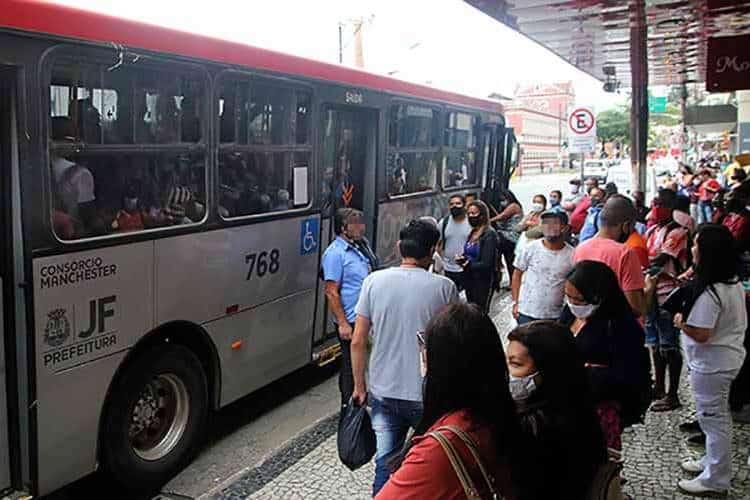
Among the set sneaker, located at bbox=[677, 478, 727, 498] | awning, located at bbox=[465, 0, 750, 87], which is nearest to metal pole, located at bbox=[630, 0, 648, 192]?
awning, located at bbox=[465, 0, 750, 87]

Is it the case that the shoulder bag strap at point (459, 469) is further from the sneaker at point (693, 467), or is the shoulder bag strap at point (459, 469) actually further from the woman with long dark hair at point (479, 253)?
the woman with long dark hair at point (479, 253)

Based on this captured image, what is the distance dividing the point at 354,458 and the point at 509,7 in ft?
20.8

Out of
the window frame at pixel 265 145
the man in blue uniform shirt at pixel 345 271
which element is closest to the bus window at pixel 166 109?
the window frame at pixel 265 145

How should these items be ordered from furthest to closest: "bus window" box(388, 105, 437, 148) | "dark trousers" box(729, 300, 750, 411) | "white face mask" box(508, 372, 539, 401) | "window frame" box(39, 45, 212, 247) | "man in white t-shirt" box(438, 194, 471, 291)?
"bus window" box(388, 105, 437, 148)
"man in white t-shirt" box(438, 194, 471, 291)
"dark trousers" box(729, 300, 750, 411)
"window frame" box(39, 45, 212, 247)
"white face mask" box(508, 372, 539, 401)

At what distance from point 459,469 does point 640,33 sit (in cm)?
1016

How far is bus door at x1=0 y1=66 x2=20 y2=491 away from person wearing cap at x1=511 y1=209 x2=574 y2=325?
325cm

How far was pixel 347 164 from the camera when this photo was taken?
24.1ft

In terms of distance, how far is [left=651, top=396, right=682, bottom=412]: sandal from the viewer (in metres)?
5.71

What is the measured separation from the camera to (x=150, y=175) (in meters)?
4.64

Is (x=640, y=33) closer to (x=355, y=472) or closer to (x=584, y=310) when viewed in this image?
(x=355, y=472)

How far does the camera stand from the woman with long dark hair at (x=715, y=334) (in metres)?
4.04

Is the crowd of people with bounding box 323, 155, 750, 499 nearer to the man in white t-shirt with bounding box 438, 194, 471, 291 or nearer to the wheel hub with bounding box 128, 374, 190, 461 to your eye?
the man in white t-shirt with bounding box 438, 194, 471, 291

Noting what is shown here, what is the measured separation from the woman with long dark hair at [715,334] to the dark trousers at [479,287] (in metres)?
2.93

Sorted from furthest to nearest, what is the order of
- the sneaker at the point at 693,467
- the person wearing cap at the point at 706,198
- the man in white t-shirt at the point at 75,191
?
the person wearing cap at the point at 706,198 → the sneaker at the point at 693,467 → the man in white t-shirt at the point at 75,191
